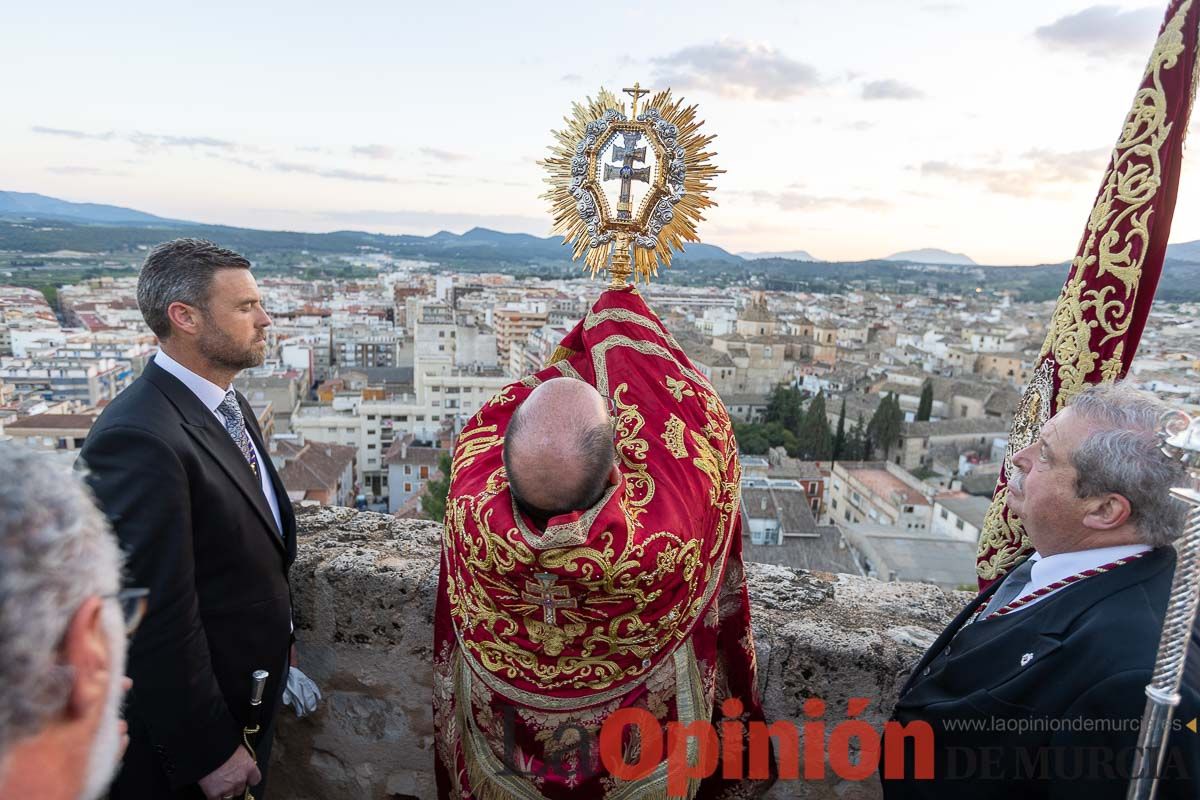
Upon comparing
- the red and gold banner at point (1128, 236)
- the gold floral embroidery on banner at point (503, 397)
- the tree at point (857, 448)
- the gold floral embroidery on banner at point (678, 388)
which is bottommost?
the tree at point (857, 448)

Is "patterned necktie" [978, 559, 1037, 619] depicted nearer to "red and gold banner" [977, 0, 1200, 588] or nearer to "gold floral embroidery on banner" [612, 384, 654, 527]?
"red and gold banner" [977, 0, 1200, 588]

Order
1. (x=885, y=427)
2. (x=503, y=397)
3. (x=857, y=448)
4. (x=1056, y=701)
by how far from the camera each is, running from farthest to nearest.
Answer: (x=885, y=427) → (x=857, y=448) → (x=503, y=397) → (x=1056, y=701)

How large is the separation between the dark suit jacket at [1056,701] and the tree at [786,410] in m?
41.4

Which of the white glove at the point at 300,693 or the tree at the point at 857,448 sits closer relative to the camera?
the white glove at the point at 300,693

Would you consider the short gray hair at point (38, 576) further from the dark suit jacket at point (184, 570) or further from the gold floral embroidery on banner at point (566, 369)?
the gold floral embroidery on banner at point (566, 369)

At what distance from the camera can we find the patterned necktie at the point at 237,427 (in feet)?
6.53

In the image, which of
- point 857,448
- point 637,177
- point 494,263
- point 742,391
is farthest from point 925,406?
point 494,263

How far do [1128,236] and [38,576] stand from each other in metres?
2.12

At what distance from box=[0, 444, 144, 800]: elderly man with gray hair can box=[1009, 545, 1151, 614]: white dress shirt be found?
1.61m

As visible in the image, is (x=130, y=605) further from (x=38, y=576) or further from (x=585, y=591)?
(x=585, y=591)

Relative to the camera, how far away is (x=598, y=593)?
1.55 metres

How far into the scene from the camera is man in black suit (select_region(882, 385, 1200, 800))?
1.28 metres

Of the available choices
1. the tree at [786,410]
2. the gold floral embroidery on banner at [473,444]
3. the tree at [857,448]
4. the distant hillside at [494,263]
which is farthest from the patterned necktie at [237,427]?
the distant hillside at [494,263]

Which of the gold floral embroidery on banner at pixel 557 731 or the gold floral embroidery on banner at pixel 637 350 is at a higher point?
the gold floral embroidery on banner at pixel 637 350
